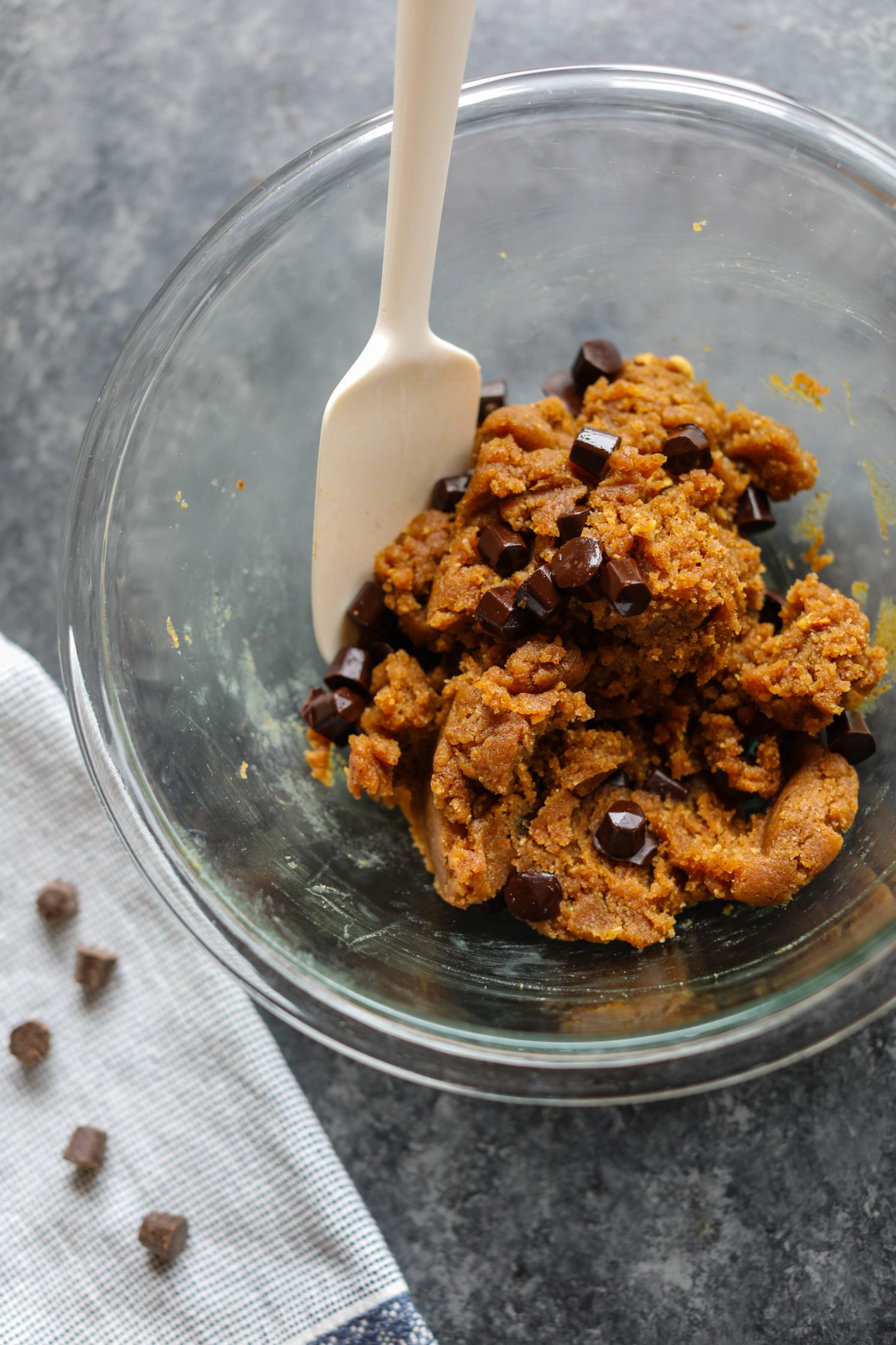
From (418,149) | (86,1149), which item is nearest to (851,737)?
(418,149)

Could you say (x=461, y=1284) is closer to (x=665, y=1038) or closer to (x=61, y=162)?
(x=665, y=1038)

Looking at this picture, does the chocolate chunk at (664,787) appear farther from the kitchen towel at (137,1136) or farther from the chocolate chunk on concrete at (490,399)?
the kitchen towel at (137,1136)

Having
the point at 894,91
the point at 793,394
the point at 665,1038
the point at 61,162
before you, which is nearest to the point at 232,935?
the point at 665,1038

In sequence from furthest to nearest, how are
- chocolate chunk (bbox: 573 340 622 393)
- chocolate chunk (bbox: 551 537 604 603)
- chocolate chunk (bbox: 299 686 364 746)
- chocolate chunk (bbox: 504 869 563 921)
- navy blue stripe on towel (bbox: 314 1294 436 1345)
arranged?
navy blue stripe on towel (bbox: 314 1294 436 1345) < chocolate chunk (bbox: 573 340 622 393) < chocolate chunk (bbox: 299 686 364 746) < chocolate chunk (bbox: 504 869 563 921) < chocolate chunk (bbox: 551 537 604 603)

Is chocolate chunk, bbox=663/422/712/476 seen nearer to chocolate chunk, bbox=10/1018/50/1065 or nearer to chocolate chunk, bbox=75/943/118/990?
chocolate chunk, bbox=75/943/118/990

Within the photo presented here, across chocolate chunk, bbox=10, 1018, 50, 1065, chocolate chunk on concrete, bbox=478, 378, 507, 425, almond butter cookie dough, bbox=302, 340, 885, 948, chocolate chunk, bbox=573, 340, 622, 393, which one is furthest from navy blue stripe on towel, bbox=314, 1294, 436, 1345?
chocolate chunk, bbox=573, 340, 622, 393

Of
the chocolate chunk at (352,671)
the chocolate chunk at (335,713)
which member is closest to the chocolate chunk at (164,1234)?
the chocolate chunk at (335,713)
